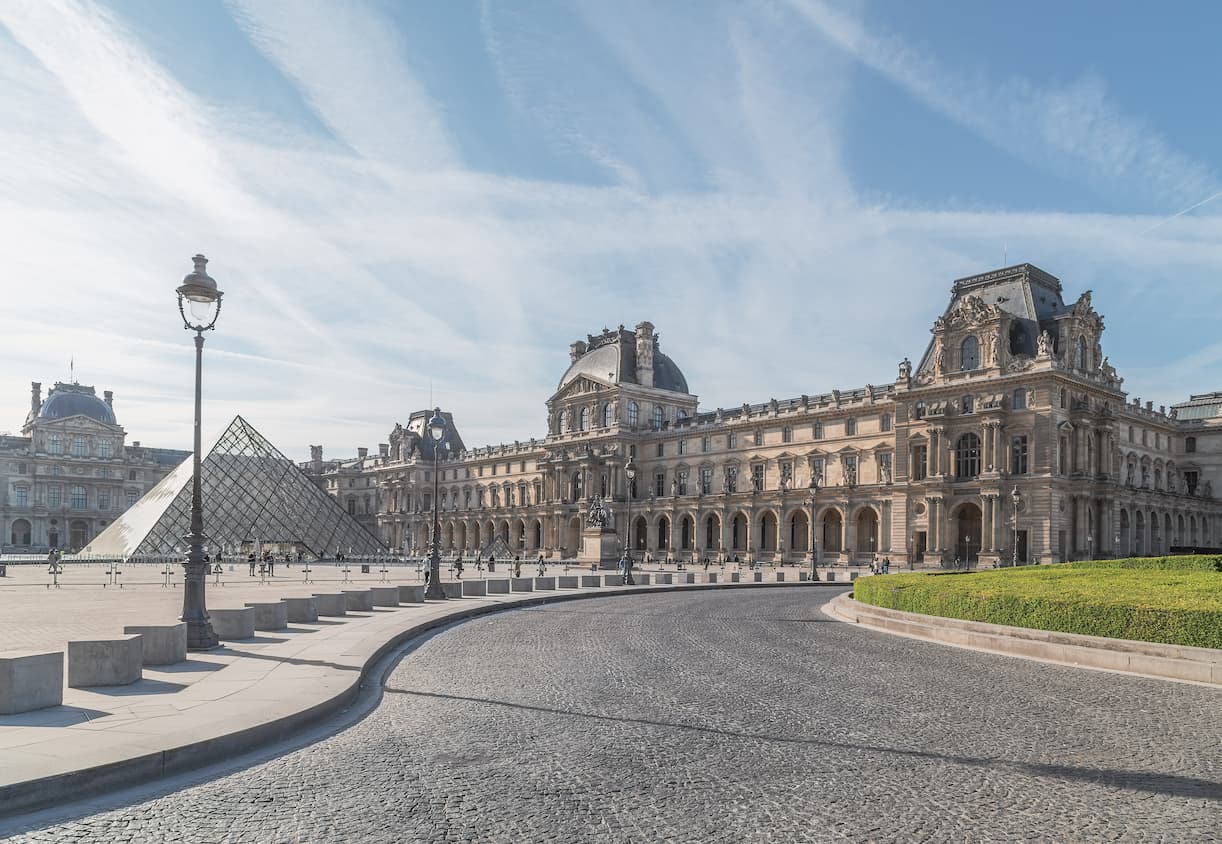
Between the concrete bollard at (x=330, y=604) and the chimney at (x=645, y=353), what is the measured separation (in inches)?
2611

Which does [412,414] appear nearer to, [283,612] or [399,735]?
[283,612]

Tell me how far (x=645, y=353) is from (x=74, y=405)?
7799 cm

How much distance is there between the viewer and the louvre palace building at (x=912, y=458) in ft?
182

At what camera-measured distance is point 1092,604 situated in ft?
49.8

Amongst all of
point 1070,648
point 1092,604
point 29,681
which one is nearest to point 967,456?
point 1092,604

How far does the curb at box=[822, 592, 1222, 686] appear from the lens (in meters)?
13.0

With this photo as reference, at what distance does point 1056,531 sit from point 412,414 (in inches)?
3278

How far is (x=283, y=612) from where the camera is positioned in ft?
56.9

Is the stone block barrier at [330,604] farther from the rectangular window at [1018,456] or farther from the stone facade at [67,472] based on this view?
the stone facade at [67,472]

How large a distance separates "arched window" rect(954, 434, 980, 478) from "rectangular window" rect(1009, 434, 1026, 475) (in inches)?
86.6

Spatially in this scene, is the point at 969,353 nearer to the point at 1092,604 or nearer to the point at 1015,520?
the point at 1015,520

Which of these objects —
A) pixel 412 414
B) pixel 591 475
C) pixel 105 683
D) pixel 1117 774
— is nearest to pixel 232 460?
pixel 591 475

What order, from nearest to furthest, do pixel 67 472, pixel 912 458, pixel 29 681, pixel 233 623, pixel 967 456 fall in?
1. pixel 29 681
2. pixel 233 623
3. pixel 967 456
4. pixel 912 458
5. pixel 67 472

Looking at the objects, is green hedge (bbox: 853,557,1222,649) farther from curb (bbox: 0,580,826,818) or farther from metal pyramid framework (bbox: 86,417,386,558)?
metal pyramid framework (bbox: 86,417,386,558)
